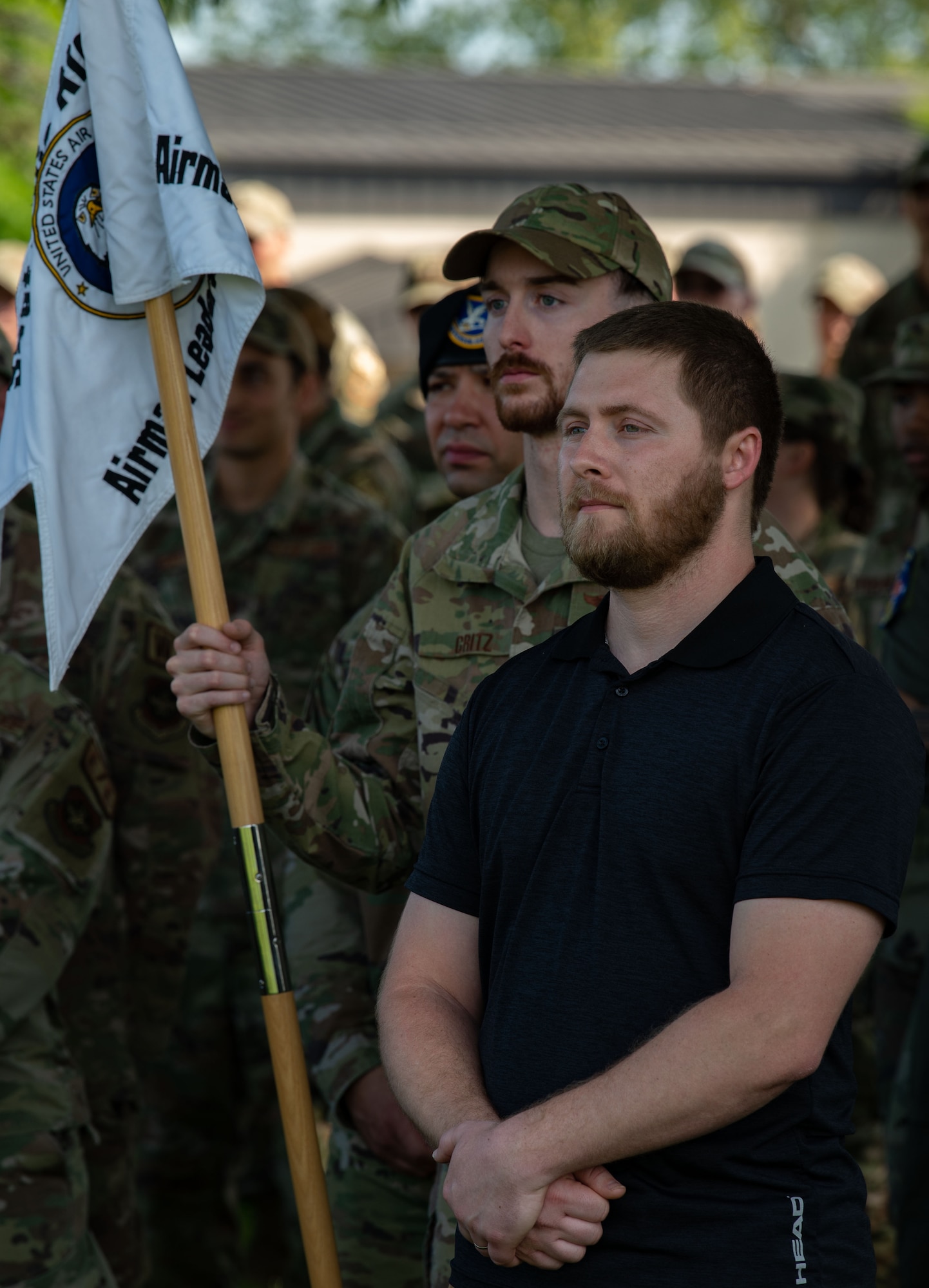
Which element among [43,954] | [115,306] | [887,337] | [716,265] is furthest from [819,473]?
[43,954]

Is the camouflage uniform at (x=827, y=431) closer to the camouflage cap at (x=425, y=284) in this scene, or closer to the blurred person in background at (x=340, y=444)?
the blurred person in background at (x=340, y=444)

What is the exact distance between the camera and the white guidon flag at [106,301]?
329cm

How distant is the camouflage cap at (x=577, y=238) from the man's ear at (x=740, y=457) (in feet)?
2.86

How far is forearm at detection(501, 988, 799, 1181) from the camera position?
2.10 metres

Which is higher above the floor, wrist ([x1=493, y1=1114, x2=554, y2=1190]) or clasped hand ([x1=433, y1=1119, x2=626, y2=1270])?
wrist ([x1=493, y1=1114, x2=554, y2=1190])

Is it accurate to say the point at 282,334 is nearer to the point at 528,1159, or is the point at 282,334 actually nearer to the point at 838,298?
the point at 528,1159

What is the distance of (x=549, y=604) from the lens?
3164 millimetres

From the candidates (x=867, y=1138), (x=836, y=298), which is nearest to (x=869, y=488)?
(x=867, y=1138)

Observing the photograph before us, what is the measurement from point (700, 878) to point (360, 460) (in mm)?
5502

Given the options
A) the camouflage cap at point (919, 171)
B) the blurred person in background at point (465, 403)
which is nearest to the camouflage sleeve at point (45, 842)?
the blurred person in background at point (465, 403)

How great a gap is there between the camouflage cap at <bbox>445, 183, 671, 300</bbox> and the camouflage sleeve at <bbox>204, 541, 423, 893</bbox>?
617 millimetres

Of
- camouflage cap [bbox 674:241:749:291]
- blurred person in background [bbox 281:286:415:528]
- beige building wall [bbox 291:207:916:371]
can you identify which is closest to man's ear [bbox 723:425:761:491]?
blurred person in background [bbox 281:286:415:528]

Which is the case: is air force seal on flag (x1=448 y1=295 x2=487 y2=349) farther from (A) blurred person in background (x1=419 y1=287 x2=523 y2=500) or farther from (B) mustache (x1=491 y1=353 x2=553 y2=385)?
(B) mustache (x1=491 y1=353 x2=553 y2=385)

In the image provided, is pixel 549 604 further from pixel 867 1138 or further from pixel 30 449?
pixel 867 1138
